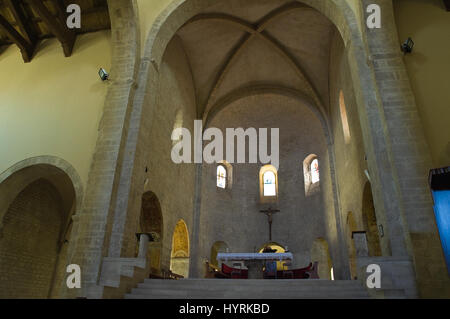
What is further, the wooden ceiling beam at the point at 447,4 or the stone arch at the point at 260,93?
the stone arch at the point at 260,93

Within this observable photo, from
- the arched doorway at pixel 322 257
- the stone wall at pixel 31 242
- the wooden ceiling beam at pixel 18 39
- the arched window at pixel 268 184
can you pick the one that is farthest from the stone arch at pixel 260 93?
the stone wall at pixel 31 242

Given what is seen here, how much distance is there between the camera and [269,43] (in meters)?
14.2

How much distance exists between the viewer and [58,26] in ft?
34.5

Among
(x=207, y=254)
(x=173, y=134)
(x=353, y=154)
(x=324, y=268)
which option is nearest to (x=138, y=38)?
(x=173, y=134)

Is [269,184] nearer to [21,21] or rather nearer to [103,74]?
[103,74]

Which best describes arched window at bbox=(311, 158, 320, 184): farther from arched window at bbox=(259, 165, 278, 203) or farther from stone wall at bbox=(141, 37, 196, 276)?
stone wall at bbox=(141, 37, 196, 276)

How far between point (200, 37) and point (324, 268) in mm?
12103

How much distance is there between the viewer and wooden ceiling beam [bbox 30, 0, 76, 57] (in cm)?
955

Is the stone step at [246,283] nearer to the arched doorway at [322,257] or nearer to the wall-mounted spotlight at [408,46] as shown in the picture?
the wall-mounted spotlight at [408,46]

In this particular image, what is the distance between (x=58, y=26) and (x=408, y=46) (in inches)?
392

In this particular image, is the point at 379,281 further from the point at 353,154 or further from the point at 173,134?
the point at 173,134

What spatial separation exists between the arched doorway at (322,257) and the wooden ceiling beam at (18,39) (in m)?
14.6

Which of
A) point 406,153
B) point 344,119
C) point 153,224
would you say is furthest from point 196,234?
point 406,153

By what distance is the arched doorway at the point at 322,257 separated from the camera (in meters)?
16.3
